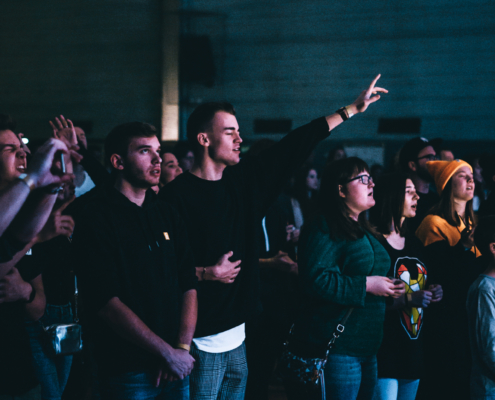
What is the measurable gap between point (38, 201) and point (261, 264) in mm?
2152

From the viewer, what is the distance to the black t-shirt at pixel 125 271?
1.93 m

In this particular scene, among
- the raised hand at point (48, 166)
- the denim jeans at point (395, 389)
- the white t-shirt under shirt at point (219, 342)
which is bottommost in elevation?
the denim jeans at point (395, 389)

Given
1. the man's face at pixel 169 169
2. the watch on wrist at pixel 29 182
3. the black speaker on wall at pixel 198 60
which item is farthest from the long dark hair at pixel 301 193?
the black speaker on wall at pixel 198 60

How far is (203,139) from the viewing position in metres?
2.49

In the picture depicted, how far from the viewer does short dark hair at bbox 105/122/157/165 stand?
2.24 m

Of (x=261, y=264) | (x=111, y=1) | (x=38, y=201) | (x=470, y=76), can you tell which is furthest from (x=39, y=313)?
(x=111, y=1)

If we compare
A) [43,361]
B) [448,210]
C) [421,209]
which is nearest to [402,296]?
[448,210]

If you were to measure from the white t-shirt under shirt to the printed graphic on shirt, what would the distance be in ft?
3.30

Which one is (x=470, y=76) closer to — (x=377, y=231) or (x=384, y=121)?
(x=384, y=121)

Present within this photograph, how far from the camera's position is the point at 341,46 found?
943 centimetres

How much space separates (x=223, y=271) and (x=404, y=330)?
1135 millimetres

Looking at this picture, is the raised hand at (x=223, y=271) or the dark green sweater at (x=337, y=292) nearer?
the raised hand at (x=223, y=271)

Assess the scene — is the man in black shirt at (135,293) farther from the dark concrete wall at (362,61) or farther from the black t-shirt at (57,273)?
the dark concrete wall at (362,61)

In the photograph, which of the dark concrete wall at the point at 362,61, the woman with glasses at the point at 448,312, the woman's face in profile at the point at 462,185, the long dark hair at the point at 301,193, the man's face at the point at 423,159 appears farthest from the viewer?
the dark concrete wall at the point at 362,61
